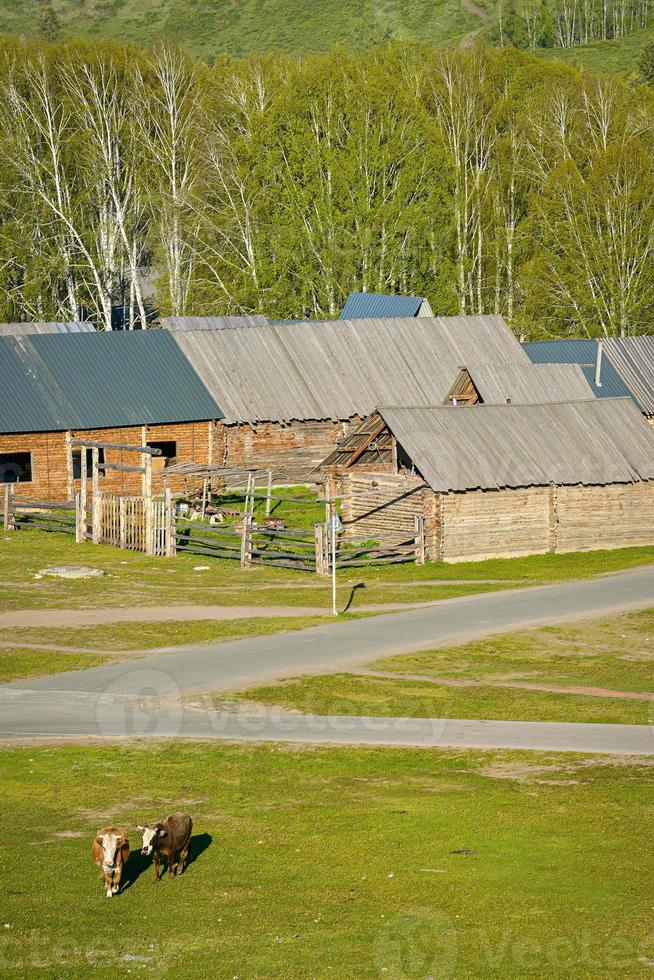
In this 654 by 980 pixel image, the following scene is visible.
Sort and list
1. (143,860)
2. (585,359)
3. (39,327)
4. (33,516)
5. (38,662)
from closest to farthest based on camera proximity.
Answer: (143,860), (38,662), (33,516), (585,359), (39,327)

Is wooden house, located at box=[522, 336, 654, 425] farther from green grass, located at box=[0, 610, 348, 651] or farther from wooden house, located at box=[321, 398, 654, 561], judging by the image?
green grass, located at box=[0, 610, 348, 651]

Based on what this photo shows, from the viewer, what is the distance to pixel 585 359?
222ft

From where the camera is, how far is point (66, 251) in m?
89.2

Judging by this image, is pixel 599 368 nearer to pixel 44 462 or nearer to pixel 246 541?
pixel 44 462

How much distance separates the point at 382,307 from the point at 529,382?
16.8m

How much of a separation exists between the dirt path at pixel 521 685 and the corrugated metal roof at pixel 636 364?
37376mm

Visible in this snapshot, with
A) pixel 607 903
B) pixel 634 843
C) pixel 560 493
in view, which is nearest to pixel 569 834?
pixel 634 843

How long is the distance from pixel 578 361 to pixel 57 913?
2157 inches

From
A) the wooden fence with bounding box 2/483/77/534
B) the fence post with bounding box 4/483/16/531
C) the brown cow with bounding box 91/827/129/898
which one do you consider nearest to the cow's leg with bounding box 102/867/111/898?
the brown cow with bounding box 91/827/129/898

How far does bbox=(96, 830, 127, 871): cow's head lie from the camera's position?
54.0 ft

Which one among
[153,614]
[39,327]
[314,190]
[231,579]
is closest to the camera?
[153,614]

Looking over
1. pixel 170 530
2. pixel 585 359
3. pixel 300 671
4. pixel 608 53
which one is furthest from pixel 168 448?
pixel 608 53

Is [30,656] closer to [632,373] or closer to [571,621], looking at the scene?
[571,621]

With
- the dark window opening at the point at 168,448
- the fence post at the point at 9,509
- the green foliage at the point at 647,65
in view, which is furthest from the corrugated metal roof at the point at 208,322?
the green foliage at the point at 647,65
